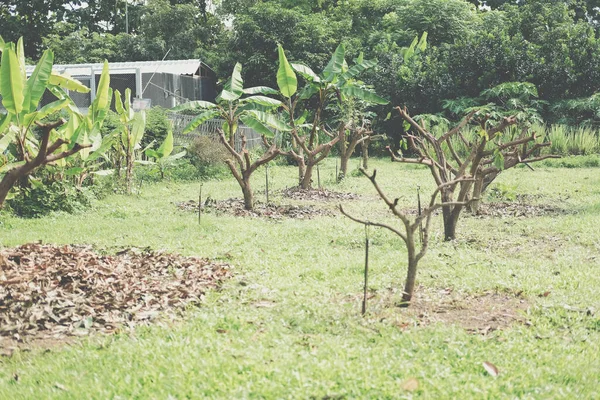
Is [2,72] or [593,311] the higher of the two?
[2,72]

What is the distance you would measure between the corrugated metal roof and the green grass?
55.8ft

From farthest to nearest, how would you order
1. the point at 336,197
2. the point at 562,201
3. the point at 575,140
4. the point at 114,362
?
the point at 575,140
the point at 336,197
the point at 562,201
the point at 114,362

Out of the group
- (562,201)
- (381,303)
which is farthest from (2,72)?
(562,201)

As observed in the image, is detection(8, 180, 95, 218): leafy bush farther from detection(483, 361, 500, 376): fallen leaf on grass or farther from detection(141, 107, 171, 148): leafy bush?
detection(483, 361, 500, 376): fallen leaf on grass

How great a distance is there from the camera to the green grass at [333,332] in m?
3.83

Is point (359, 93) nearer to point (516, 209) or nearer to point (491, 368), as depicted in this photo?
point (516, 209)

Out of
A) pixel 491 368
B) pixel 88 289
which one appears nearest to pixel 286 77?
pixel 88 289

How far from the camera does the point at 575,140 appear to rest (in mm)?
20000

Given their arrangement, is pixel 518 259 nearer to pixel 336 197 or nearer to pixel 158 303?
pixel 158 303

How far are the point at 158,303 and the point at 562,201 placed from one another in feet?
28.6

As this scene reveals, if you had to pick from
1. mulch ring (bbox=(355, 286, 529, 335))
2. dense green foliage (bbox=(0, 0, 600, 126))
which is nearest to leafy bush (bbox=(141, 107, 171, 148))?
dense green foliage (bbox=(0, 0, 600, 126))

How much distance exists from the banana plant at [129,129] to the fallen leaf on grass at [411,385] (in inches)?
381

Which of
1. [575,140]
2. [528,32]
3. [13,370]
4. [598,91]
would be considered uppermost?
[528,32]

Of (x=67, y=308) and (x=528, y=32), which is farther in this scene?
(x=528, y=32)
